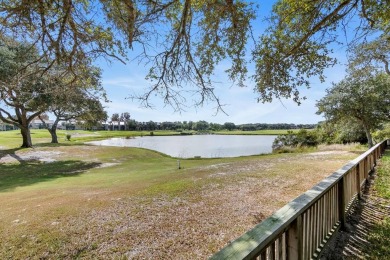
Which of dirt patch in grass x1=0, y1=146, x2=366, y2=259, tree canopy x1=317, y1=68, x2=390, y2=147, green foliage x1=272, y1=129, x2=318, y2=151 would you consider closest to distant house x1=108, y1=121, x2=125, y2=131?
green foliage x1=272, y1=129, x2=318, y2=151

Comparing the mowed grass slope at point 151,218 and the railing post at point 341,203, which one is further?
the railing post at point 341,203

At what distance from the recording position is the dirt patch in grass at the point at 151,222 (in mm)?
3850

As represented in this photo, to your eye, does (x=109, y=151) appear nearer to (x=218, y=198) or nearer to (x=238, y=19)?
(x=218, y=198)

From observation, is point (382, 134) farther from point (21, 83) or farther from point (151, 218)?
point (21, 83)

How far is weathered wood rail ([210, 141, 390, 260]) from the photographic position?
1.57m

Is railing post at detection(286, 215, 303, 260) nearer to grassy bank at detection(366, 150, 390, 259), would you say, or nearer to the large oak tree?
grassy bank at detection(366, 150, 390, 259)

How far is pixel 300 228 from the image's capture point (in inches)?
91.8

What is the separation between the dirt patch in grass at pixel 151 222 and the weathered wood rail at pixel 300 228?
1437 mm

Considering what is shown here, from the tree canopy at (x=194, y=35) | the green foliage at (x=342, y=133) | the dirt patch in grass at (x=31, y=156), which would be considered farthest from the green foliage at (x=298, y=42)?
the dirt patch in grass at (x=31, y=156)

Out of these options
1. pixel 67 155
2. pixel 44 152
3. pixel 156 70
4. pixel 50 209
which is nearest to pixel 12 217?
pixel 50 209

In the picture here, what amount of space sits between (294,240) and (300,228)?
0.14 m

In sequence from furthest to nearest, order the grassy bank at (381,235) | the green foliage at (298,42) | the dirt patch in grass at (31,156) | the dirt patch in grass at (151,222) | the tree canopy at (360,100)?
the dirt patch in grass at (31,156)
the tree canopy at (360,100)
the green foliage at (298,42)
the dirt patch in grass at (151,222)
the grassy bank at (381,235)

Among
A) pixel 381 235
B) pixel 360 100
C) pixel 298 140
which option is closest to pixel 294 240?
pixel 381 235

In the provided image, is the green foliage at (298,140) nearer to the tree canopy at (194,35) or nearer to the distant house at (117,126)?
the tree canopy at (194,35)
